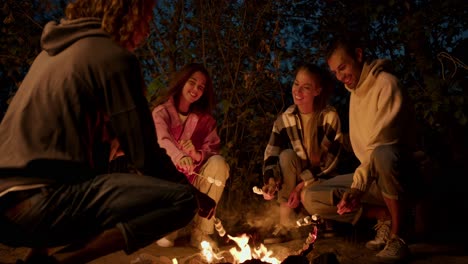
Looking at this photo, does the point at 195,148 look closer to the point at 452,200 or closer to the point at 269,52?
the point at 269,52

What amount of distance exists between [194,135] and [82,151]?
2288mm

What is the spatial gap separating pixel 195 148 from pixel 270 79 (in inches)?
67.1

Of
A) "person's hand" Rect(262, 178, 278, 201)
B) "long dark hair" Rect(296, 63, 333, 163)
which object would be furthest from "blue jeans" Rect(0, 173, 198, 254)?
"long dark hair" Rect(296, 63, 333, 163)

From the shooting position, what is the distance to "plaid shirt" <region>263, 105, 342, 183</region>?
467cm

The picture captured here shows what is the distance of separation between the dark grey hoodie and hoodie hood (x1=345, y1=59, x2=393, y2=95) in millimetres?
2231

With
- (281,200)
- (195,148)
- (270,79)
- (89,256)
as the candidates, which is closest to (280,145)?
(281,200)

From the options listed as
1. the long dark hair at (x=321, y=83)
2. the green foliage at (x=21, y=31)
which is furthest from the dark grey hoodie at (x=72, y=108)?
the green foliage at (x=21, y=31)

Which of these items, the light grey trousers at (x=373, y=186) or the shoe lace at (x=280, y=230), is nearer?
the light grey trousers at (x=373, y=186)

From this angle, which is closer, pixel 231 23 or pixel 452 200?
pixel 452 200

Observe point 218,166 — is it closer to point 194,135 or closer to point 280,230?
point 194,135

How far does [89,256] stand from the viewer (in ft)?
8.50

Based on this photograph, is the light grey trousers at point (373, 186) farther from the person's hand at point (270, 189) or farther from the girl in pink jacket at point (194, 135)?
the girl in pink jacket at point (194, 135)

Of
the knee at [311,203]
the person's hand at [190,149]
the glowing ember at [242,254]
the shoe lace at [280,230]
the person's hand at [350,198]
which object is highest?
the person's hand at [190,149]

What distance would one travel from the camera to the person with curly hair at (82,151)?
8.09 ft
